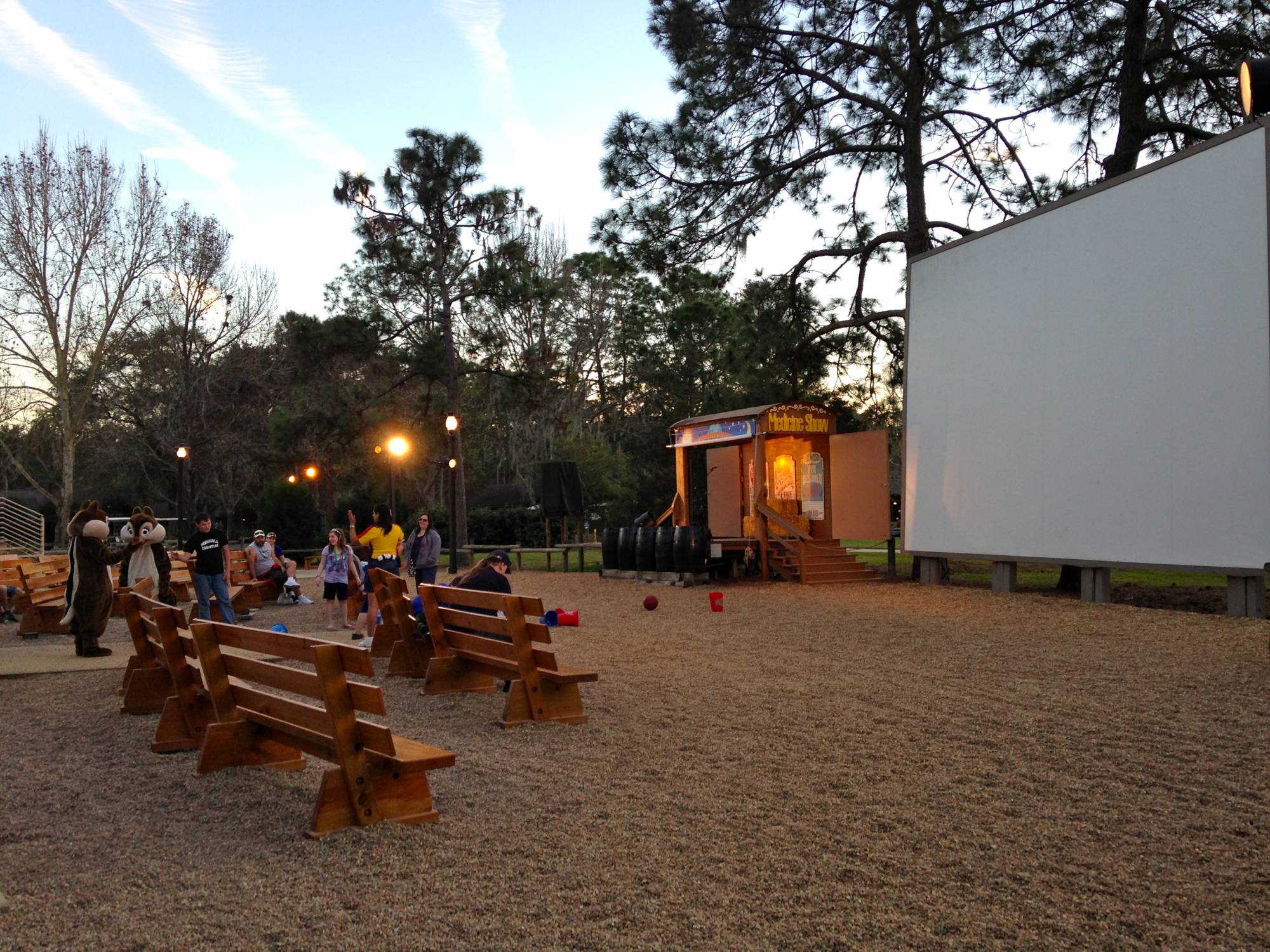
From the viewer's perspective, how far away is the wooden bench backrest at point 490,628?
6207 mm

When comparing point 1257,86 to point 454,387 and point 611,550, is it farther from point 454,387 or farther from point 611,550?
point 454,387

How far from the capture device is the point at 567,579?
67.6ft

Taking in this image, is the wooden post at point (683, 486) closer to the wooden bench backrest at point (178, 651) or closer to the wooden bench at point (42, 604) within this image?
the wooden bench at point (42, 604)

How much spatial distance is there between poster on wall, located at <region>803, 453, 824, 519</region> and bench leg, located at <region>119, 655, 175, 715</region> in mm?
13332

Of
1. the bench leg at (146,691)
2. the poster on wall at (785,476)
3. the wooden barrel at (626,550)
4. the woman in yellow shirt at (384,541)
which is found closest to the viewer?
the bench leg at (146,691)

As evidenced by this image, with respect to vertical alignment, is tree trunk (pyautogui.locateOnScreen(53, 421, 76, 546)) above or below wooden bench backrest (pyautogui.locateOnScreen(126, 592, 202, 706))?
above

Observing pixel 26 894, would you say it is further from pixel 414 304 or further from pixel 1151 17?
pixel 414 304

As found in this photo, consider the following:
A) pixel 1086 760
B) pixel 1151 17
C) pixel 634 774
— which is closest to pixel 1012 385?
pixel 1151 17

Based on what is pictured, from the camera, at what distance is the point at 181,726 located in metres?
5.87

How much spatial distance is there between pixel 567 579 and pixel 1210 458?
39.5 ft

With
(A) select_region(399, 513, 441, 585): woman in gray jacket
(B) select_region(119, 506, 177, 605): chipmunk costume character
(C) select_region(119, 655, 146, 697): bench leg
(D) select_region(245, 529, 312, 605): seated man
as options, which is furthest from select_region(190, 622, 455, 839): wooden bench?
(D) select_region(245, 529, 312, 605): seated man

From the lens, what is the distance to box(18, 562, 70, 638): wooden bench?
38.2ft

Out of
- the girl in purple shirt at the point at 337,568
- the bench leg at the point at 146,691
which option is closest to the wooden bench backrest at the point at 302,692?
the bench leg at the point at 146,691

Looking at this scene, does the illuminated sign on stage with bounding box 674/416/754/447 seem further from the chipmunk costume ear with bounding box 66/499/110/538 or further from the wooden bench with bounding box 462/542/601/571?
the chipmunk costume ear with bounding box 66/499/110/538
